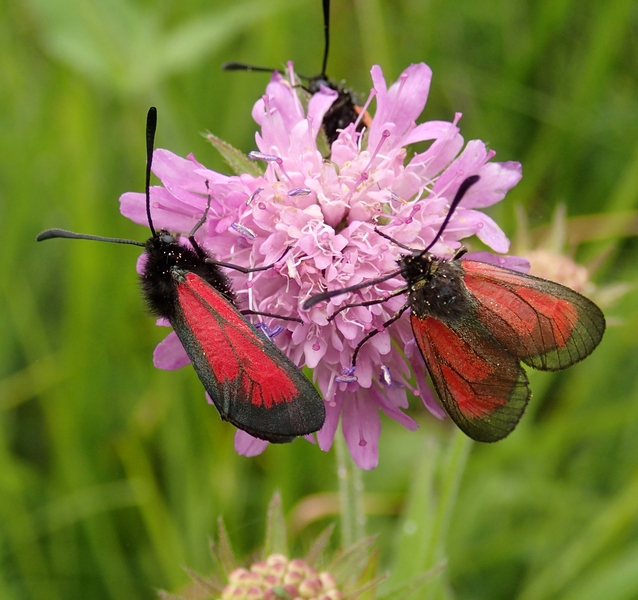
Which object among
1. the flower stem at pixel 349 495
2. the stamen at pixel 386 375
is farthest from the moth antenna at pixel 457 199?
the flower stem at pixel 349 495

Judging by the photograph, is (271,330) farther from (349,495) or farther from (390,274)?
(349,495)

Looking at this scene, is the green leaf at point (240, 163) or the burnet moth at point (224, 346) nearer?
the burnet moth at point (224, 346)

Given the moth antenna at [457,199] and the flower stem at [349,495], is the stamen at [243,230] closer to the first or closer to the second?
the moth antenna at [457,199]

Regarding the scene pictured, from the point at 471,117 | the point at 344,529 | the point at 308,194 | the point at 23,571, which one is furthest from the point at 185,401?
the point at 471,117

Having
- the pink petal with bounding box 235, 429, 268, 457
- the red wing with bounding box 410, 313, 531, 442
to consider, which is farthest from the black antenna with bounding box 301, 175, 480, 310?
the pink petal with bounding box 235, 429, 268, 457

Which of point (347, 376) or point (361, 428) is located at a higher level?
point (347, 376)

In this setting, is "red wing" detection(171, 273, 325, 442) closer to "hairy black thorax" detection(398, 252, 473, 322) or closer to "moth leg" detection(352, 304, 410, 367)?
"moth leg" detection(352, 304, 410, 367)

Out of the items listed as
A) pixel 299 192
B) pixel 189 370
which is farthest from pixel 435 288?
pixel 189 370
